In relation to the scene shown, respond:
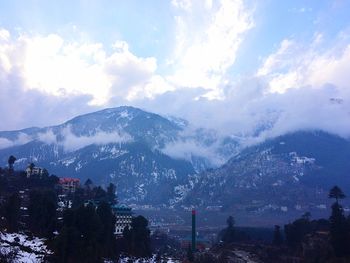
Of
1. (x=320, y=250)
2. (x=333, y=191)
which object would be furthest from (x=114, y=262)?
(x=333, y=191)

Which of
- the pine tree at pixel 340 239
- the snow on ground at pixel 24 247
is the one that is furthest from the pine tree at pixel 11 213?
the pine tree at pixel 340 239

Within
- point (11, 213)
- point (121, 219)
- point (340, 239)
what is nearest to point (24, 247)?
point (11, 213)

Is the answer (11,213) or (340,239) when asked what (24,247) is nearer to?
(11,213)

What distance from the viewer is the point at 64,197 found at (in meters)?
188

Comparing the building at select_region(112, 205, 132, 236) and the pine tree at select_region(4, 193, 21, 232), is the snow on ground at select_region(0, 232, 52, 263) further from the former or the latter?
the building at select_region(112, 205, 132, 236)

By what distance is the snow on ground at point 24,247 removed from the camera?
97812 millimetres

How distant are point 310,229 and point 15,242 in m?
117

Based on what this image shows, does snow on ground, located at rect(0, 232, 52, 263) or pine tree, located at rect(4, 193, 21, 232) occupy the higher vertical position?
pine tree, located at rect(4, 193, 21, 232)

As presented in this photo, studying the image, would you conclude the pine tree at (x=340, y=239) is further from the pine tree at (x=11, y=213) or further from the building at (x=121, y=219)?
the pine tree at (x=11, y=213)

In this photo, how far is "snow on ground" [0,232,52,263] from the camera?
97812 millimetres

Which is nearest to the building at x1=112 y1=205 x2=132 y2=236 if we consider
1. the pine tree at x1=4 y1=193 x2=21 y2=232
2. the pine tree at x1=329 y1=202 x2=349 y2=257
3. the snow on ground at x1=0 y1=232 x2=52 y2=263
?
the pine tree at x1=4 y1=193 x2=21 y2=232

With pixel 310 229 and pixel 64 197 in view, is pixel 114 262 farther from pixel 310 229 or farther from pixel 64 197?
pixel 310 229

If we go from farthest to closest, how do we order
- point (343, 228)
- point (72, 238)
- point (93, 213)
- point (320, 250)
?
1. point (320, 250)
2. point (343, 228)
3. point (93, 213)
4. point (72, 238)

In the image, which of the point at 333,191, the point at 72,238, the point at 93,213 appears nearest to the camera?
the point at 72,238
